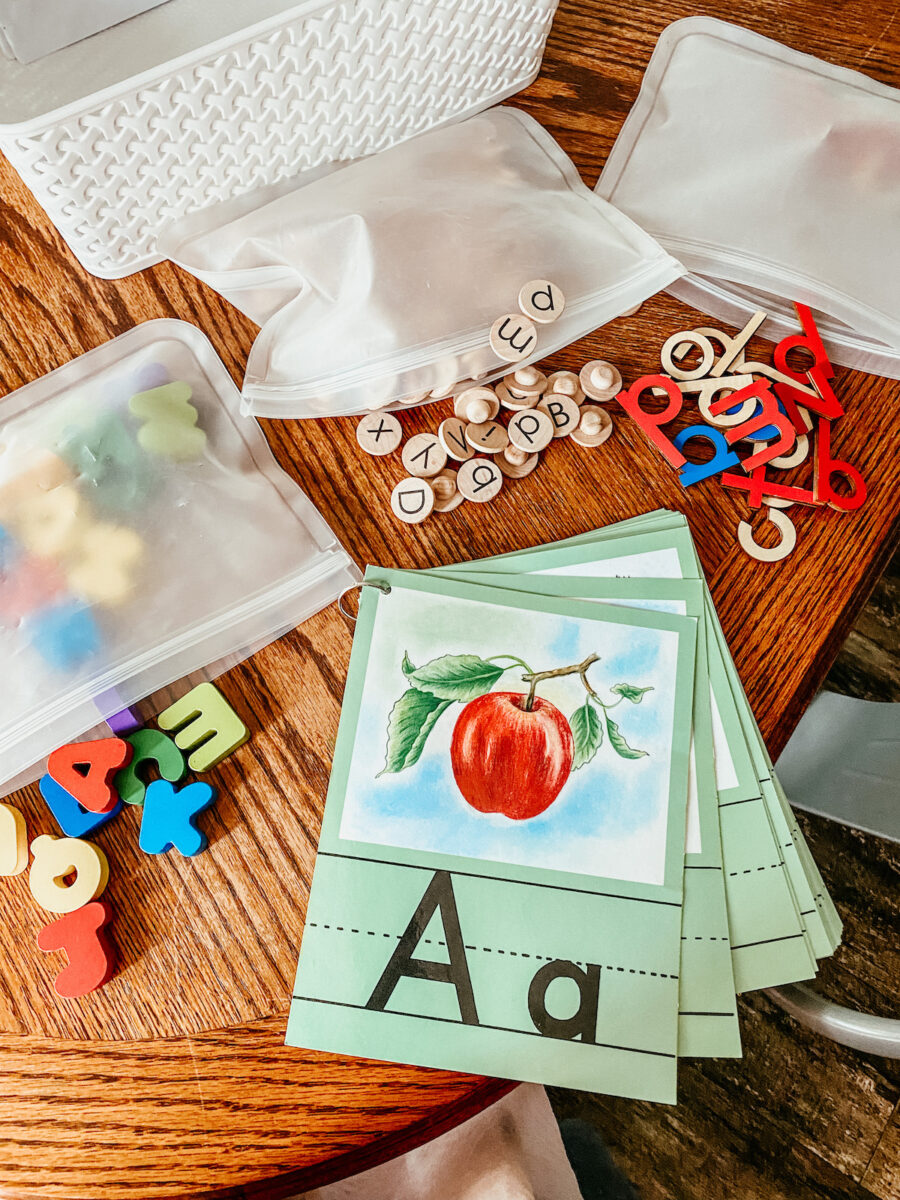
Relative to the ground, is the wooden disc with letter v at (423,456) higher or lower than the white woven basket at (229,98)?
lower

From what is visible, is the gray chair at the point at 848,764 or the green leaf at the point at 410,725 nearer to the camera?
the green leaf at the point at 410,725

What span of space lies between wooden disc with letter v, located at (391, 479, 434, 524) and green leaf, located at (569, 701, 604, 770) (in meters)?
0.16

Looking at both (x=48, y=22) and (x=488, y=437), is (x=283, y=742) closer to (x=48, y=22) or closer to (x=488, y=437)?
→ (x=488, y=437)

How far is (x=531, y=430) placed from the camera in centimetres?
58

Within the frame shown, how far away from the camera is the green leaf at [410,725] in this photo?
53 cm

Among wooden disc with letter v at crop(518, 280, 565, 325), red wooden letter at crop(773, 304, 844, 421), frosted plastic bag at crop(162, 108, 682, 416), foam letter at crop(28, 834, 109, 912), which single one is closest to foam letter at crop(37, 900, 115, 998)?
foam letter at crop(28, 834, 109, 912)

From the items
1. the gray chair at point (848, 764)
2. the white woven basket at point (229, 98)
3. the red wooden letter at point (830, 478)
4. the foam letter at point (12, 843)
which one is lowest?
the gray chair at point (848, 764)

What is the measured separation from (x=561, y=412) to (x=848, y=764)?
0.37 m

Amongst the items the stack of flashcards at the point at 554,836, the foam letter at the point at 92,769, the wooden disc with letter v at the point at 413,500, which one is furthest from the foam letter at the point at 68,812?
the wooden disc with letter v at the point at 413,500

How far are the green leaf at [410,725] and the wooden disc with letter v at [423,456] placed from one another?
14 centimetres

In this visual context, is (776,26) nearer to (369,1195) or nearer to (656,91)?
(656,91)

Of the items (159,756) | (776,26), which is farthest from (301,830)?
(776,26)

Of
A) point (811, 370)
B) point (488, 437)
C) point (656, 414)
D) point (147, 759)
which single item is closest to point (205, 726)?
point (147, 759)

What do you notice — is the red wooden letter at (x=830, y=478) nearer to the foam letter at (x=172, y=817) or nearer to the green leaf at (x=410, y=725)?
the green leaf at (x=410, y=725)
